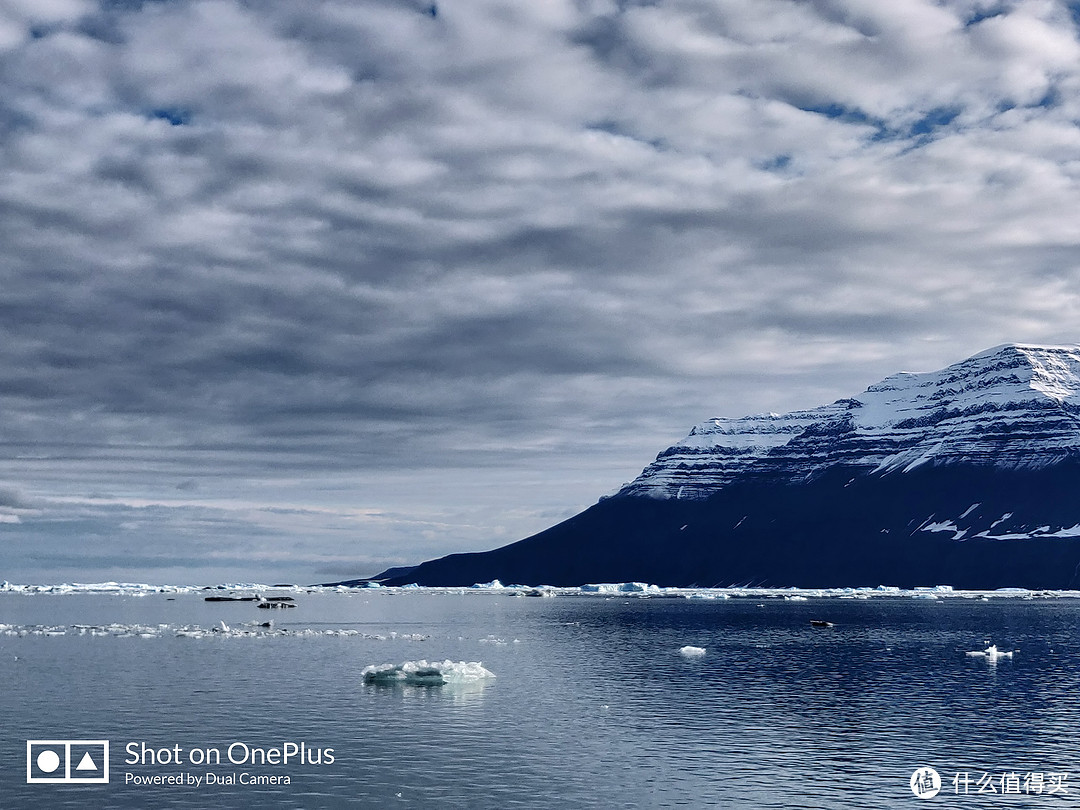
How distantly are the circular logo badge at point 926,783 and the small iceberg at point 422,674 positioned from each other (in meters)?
31.9

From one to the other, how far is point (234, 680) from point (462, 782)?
35.8 metres

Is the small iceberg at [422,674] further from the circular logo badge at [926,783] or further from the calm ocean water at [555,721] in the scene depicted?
the circular logo badge at [926,783]

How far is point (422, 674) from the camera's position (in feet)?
225

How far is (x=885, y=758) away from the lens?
4788cm

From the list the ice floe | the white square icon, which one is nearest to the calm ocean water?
the white square icon

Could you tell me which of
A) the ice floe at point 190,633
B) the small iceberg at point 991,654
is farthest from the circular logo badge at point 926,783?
the ice floe at point 190,633

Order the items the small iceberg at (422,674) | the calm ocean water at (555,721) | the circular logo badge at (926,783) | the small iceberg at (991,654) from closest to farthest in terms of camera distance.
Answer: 1. the calm ocean water at (555,721)
2. the circular logo badge at (926,783)
3. the small iceberg at (422,674)
4. the small iceberg at (991,654)

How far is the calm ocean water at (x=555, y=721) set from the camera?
4053 centimetres

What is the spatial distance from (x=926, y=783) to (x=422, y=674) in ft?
115

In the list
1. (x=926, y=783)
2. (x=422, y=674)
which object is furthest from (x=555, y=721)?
(x=926, y=783)

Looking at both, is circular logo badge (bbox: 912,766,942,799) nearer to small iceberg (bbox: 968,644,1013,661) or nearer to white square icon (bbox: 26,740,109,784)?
white square icon (bbox: 26,740,109,784)

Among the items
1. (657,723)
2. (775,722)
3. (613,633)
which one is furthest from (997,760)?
(613,633)

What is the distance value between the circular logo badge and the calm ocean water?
1.32 ft

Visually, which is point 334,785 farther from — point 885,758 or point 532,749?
point 885,758
